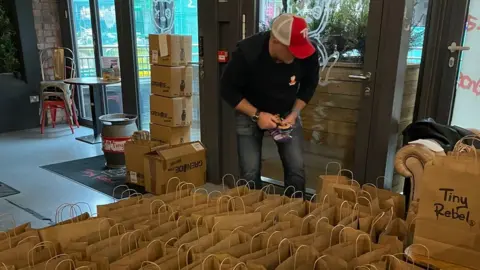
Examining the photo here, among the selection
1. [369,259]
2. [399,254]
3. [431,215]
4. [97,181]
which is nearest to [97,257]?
[369,259]

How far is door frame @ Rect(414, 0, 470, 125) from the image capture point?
2.34 metres

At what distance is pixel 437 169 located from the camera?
4.21 ft

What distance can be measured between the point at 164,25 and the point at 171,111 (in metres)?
1.07

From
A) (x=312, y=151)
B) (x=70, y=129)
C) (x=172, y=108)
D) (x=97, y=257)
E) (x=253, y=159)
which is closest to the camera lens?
(x=97, y=257)

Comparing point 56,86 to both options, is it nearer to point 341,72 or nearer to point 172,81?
point 172,81

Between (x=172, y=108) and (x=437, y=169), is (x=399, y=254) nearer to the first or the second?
(x=437, y=169)

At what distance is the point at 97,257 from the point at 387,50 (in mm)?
1937

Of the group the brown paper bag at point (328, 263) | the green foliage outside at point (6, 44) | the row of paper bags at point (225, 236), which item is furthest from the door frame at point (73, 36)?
the brown paper bag at point (328, 263)

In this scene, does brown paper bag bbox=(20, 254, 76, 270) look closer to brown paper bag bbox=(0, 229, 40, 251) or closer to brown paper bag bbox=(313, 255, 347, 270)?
brown paper bag bbox=(0, 229, 40, 251)

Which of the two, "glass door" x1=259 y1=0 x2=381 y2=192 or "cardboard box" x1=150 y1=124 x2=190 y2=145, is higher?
"glass door" x1=259 y1=0 x2=381 y2=192

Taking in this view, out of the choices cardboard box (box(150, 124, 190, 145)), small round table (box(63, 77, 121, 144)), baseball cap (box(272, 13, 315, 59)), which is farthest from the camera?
small round table (box(63, 77, 121, 144))

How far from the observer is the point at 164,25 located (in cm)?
396

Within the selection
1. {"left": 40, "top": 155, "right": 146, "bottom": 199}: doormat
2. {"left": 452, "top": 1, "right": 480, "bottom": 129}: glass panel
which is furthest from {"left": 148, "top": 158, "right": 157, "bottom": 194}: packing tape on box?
{"left": 452, "top": 1, "right": 480, "bottom": 129}: glass panel

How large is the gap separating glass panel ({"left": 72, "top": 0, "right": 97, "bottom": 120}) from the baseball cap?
3.72 meters
